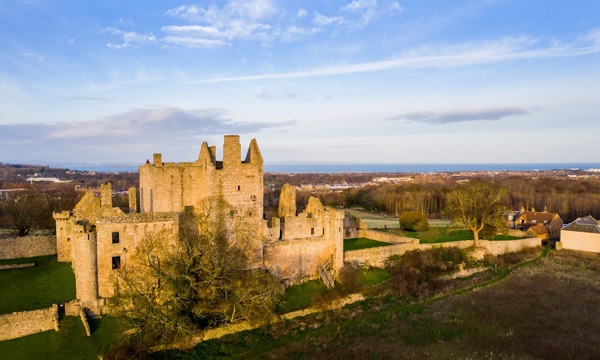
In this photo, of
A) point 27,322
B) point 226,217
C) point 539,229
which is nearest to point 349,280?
point 226,217


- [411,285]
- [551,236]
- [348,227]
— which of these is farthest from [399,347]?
[551,236]

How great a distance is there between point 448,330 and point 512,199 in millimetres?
75225

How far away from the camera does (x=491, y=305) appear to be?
89.9 feet

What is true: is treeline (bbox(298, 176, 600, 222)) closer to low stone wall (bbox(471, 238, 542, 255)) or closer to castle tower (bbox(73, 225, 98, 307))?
low stone wall (bbox(471, 238, 542, 255))

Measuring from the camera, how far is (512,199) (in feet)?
290

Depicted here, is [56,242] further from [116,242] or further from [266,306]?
[266,306]

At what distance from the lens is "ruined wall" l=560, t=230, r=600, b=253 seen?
43719 millimetres

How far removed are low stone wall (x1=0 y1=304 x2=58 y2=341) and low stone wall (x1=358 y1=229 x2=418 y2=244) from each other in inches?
1082

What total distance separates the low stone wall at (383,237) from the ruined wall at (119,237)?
71.7ft

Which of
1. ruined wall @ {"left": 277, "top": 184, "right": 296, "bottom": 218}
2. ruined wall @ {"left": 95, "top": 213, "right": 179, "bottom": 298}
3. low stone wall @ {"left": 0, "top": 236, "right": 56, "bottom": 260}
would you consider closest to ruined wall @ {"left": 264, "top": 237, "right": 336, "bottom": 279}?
ruined wall @ {"left": 277, "top": 184, "right": 296, "bottom": 218}

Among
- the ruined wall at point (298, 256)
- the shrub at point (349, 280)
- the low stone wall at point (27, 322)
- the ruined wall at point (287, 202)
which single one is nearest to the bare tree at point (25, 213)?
the low stone wall at point (27, 322)

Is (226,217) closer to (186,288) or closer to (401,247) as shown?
(186,288)

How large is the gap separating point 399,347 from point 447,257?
18339 mm

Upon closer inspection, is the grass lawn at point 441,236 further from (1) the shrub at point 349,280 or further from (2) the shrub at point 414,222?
(1) the shrub at point 349,280
